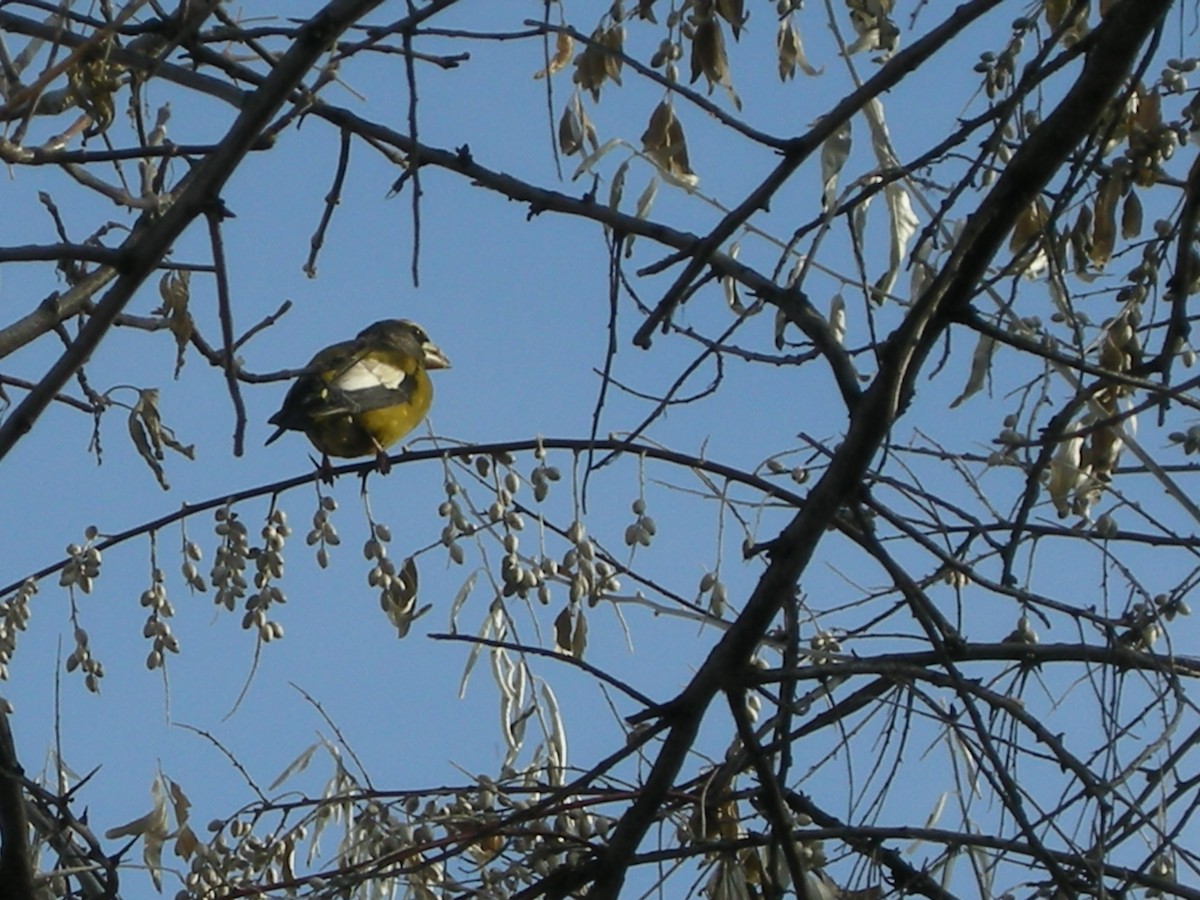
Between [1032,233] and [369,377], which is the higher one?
[369,377]

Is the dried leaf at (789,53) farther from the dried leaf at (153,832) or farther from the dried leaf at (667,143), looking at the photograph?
the dried leaf at (153,832)

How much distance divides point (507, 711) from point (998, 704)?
1.26 m

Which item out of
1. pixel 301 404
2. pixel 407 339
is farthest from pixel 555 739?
pixel 407 339

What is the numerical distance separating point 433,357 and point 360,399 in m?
1.79

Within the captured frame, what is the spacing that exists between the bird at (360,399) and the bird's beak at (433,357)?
0.18 m

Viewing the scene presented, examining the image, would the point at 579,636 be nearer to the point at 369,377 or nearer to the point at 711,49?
the point at 711,49

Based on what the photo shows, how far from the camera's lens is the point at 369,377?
6445mm

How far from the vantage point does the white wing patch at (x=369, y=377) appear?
6.22 metres

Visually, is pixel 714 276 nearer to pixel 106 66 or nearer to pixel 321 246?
pixel 321 246

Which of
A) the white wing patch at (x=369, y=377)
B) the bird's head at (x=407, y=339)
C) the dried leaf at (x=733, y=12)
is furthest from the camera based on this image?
the bird's head at (x=407, y=339)

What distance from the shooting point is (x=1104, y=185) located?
2664mm

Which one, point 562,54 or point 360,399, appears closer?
point 562,54

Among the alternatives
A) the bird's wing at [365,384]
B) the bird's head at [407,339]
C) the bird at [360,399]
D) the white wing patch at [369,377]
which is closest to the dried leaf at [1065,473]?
the bird at [360,399]

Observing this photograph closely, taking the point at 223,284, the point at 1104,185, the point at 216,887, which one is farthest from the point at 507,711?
the point at 223,284
